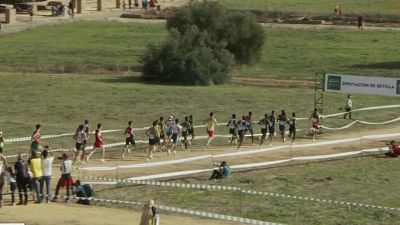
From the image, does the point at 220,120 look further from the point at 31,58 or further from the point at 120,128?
the point at 31,58

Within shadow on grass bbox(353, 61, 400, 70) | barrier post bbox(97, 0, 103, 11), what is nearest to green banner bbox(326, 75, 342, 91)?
shadow on grass bbox(353, 61, 400, 70)

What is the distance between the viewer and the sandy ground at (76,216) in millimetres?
26172

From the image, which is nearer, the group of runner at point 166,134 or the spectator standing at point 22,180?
the spectator standing at point 22,180

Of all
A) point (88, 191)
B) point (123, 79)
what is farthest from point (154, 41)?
point (88, 191)

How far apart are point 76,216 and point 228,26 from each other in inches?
1746

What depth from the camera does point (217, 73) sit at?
64.9 m

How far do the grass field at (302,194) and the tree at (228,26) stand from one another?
33.4 meters

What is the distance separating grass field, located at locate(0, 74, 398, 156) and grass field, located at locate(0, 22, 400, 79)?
620 cm

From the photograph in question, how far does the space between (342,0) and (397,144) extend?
2585 inches

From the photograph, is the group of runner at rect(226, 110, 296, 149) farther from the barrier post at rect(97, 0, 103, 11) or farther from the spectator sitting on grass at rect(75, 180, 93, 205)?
the barrier post at rect(97, 0, 103, 11)

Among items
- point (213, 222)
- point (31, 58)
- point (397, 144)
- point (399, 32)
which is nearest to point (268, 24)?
point (399, 32)

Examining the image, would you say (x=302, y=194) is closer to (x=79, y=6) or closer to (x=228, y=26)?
(x=228, y=26)

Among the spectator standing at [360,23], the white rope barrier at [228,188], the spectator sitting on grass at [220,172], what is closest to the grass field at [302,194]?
the white rope barrier at [228,188]

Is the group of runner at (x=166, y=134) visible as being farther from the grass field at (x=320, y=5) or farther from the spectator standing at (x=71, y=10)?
the grass field at (x=320, y=5)
